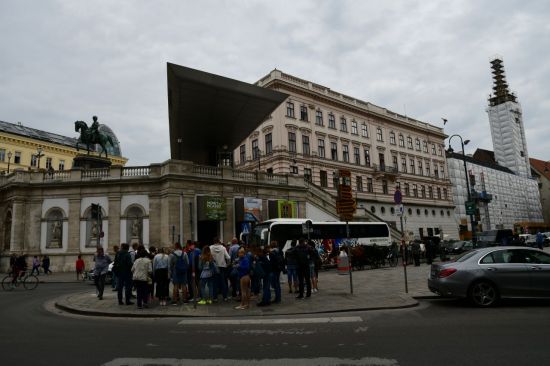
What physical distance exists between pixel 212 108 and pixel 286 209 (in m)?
11.4

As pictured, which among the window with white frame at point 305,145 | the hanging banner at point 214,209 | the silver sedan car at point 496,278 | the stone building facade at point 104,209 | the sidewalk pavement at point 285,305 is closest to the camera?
the silver sedan car at point 496,278

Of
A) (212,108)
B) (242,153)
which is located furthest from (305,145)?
(212,108)

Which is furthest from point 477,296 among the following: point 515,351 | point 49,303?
point 49,303

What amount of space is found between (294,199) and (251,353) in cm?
3069

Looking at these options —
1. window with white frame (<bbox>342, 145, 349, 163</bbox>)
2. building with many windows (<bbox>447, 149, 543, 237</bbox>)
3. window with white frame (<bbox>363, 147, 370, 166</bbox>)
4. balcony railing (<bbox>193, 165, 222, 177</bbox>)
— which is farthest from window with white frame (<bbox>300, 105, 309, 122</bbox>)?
building with many windows (<bbox>447, 149, 543, 237</bbox>)

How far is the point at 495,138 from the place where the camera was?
104188mm

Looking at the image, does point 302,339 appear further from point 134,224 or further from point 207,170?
point 207,170

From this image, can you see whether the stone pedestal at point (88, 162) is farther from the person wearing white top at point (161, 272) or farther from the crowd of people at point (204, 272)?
the person wearing white top at point (161, 272)

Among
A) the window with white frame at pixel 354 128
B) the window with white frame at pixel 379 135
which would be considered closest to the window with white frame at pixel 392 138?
the window with white frame at pixel 379 135

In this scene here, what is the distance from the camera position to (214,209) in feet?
102

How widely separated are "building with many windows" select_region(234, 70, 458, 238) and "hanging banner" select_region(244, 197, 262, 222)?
366 inches

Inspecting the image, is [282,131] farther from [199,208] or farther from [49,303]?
[49,303]

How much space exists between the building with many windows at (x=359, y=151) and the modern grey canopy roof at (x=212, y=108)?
4930 millimetres

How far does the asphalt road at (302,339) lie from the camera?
6.11 meters
